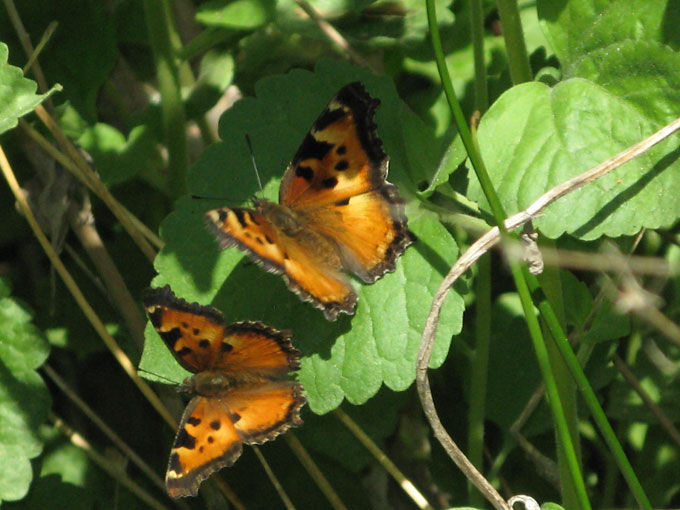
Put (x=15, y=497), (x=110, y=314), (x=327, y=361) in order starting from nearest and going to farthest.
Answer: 1. (x=327, y=361)
2. (x=15, y=497)
3. (x=110, y=314)

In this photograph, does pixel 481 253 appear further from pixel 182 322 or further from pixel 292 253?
pixel 182 322

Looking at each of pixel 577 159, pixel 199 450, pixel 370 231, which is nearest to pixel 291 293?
pixel 370 231

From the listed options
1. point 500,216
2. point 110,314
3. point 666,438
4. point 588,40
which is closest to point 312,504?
point 110,314

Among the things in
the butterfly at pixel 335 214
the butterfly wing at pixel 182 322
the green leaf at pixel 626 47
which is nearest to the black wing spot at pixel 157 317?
the butterfly wing at pixel 182 322

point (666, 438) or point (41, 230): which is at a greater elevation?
point (41, 230)

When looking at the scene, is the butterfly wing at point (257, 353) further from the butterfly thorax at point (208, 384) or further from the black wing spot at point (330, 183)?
the black wing spot at point (330, 183)

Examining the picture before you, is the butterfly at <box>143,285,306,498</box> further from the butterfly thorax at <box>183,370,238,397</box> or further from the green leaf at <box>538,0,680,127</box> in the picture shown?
the green leaf at <box>538,0,680,127</box>

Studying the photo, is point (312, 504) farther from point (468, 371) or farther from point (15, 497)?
point (15, 497)
